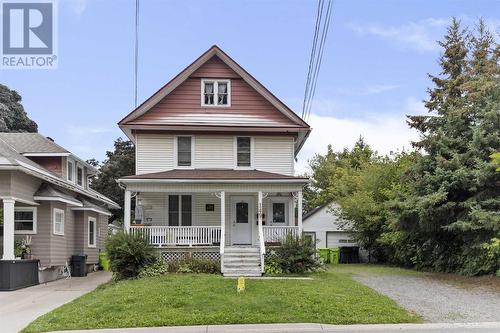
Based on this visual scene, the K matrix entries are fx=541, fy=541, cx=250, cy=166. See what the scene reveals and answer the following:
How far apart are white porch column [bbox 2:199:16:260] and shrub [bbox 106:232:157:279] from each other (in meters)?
3.06

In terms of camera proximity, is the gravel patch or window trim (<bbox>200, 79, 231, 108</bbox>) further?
window trim (<bbox>200, 79, 231, 108</bbox>)

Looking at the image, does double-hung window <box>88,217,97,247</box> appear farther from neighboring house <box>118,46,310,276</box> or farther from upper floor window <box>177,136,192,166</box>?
upper floor window <box>177,136,192,166</box>

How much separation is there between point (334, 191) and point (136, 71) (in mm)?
17006

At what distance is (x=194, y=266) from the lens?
61.1ft

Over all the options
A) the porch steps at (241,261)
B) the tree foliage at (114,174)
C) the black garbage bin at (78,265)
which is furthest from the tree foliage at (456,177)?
the tree foliage at (114,174)

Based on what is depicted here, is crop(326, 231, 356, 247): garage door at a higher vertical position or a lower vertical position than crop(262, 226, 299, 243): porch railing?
lower

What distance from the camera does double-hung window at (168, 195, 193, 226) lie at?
21.8m

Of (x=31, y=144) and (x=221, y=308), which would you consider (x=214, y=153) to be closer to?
(x=31, y=144)

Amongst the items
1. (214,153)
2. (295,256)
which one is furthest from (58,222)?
(295,256)

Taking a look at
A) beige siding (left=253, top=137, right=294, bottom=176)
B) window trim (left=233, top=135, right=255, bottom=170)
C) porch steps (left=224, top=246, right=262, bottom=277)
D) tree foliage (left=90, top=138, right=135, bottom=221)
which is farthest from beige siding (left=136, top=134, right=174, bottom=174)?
tree foliage (left=90, top=138, right=135, bottom=221)

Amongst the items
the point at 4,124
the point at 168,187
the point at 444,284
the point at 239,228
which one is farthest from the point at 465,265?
the point at 4,124

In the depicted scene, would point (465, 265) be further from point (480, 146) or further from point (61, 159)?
point (61, 159)

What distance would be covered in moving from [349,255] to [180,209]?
12.7 m

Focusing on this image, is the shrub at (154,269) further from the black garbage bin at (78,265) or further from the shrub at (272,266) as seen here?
the black garbage bin at (78,265)
